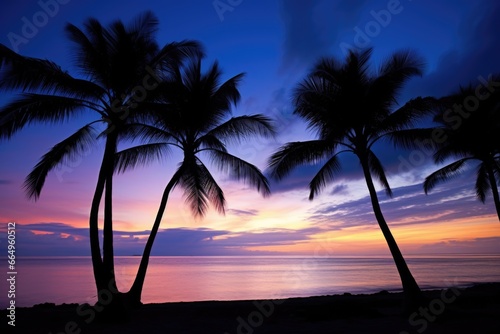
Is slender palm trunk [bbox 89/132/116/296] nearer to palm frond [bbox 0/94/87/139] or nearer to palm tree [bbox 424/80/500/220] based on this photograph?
palm frond [bbox 0/94/87/139]

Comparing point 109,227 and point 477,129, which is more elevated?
point 477,129

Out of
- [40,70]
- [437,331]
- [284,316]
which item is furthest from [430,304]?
[40,70]

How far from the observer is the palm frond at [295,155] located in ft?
39.4

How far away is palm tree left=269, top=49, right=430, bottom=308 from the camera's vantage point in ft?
36.0

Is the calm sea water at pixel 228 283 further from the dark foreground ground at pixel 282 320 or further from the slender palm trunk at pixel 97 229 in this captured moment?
the slender palm trunk at pixel 97 229

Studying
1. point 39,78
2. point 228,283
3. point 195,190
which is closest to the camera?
point 39,78

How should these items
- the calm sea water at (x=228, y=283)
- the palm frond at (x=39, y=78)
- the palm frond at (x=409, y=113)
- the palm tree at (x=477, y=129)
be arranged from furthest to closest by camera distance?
the calm sea water at (x=228, y=283) < the palm tree at (x=477, y=129) < the palm frond at (x=409, y=113) < the palm frond at (x=39, y=78)

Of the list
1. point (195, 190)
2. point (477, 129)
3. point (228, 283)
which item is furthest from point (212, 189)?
point (228, 283)

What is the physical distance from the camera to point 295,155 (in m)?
12.0

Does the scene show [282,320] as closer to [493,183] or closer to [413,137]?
[413,137]

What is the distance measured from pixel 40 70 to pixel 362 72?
9192 mm

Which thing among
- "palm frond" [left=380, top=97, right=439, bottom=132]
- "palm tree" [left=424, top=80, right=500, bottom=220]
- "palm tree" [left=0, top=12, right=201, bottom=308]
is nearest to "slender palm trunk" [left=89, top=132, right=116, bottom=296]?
"palm tree" [left=0, top=12, right=201, bottom=308]

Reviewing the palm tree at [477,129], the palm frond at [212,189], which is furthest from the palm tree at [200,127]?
the palm tree at [477,129]

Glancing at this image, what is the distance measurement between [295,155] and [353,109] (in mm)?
2398
